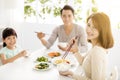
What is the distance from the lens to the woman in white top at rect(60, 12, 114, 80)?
1.35 m

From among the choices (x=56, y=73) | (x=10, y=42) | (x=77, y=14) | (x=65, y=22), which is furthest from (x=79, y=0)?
(x=56, y=73)

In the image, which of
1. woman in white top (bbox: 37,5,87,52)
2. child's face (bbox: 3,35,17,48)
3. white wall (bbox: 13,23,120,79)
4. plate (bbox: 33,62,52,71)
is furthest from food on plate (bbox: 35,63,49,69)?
white wall (bbox: 13,23,120,79)

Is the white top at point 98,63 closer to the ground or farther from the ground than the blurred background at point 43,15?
closer to the ground

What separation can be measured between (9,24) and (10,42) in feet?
4.43

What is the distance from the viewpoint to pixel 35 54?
2158mm

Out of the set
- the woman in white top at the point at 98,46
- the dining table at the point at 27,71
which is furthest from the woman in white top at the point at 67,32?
the woman in white top at the point at 98,46

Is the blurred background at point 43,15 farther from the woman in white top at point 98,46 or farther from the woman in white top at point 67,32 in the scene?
the woman in white top at point 98,46

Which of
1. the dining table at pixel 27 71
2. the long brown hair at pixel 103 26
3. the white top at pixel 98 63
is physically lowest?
the dining table at pixel 27 71

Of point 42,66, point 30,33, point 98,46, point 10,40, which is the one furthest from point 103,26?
point 30,33

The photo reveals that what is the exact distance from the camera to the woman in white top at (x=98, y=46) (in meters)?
1.35

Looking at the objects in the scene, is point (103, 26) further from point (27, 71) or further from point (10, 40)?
point (10, 40)

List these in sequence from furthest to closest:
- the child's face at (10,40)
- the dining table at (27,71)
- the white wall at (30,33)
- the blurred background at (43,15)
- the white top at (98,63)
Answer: the white wall at (30,33) → the blurred background at (43,15) → the child's face at (10,40) → the dining table at (27,71) → the white top at (98,63)

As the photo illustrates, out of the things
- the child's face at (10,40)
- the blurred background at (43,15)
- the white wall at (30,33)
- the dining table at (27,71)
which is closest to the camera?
the dining table at (27,71)

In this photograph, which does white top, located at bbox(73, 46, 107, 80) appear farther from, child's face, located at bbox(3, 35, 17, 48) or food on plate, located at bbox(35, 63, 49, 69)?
child's face, located at bbox(3, 35, 17, 48)
